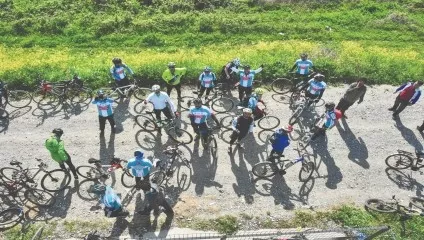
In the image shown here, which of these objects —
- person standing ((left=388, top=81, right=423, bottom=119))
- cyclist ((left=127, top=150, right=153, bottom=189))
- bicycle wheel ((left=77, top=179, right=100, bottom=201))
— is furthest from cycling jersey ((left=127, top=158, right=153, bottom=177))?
person standing ((left=388, top=81, right=423, bottom=119))

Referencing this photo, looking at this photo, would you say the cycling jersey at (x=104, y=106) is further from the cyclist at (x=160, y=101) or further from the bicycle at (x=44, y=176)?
the bicycle at (x=44, y=176)

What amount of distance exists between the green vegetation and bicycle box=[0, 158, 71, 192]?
6607mm

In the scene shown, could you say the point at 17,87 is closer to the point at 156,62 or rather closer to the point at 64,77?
the point at 64,77

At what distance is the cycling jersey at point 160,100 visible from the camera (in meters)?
17.3

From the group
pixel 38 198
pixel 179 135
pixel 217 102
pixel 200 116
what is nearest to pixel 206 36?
pixel 217 102

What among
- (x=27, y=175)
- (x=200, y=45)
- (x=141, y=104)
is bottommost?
(x=27, y=175)

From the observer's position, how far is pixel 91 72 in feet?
73.0

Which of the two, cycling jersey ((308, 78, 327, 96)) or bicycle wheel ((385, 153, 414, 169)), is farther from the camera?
cycling jersey ((308, 78, 327, 96))

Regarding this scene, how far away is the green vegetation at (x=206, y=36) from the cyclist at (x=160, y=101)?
4.87 meters

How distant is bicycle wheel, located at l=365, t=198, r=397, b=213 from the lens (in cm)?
1521

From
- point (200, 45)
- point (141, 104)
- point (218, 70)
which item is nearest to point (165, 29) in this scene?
point (200, 45)

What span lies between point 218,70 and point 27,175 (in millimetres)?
11323

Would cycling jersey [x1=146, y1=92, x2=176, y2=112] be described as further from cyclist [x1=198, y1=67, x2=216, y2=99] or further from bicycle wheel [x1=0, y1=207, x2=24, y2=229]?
bicycle wheel [x1=0, y1=207, x2=24, y2=229]

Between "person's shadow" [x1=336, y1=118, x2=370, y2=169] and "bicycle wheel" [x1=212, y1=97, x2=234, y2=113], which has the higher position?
"bicycle wheel" [x1=212, y1=97, x2=234, y2=113]
